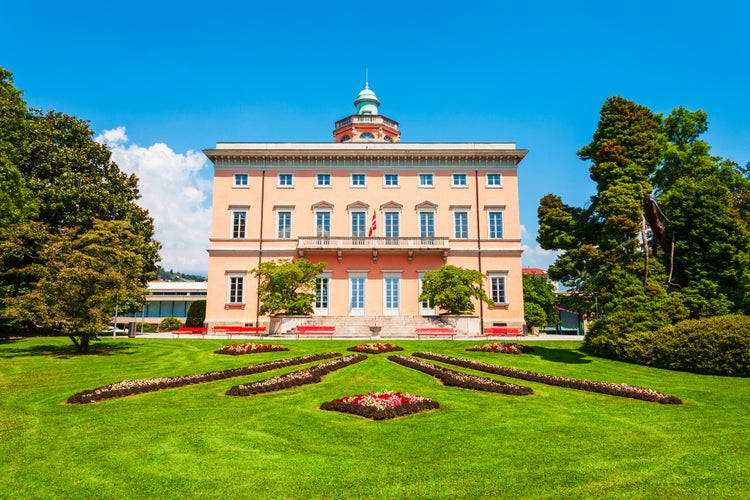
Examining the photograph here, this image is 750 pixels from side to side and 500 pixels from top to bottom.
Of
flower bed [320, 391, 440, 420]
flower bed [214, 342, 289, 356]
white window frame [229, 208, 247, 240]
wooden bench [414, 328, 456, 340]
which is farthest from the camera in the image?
white window frame [229, 208, 247, 240]

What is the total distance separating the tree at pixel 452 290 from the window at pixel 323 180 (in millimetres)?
11334

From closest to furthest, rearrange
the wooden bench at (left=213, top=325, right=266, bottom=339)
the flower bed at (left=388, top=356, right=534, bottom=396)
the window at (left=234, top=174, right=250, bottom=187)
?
the flower bed at (left=388, top=356, right=534, bottom=396) < the wooden bench at (left=213, top=325, right=266, bottom=339) < the window at (left=234, top=174, right=250, bottom=187)

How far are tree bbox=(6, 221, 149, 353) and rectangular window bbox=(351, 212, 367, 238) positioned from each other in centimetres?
1819

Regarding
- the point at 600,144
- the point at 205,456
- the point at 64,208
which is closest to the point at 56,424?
the point at 205,456

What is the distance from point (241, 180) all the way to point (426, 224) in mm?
14602

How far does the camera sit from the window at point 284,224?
118 feet

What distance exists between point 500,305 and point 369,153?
49.2 feet

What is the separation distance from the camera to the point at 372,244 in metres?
34.4

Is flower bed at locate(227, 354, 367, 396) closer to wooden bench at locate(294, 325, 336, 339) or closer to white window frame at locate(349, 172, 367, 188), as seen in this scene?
wooden bench at locate(294, 325, 336, 339)

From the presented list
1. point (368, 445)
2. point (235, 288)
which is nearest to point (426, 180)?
point (235, 288)

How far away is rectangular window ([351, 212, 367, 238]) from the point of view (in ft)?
118

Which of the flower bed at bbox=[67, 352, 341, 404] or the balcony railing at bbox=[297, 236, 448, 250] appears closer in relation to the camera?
the flower bed at bbox=[67, 352, 341, 404]

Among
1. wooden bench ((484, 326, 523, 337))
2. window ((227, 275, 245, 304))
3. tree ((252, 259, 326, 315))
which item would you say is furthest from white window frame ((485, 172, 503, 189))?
window ((227, 275, 245, 304))

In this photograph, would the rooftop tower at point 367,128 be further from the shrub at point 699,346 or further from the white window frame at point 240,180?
the shrub at point 699,346
